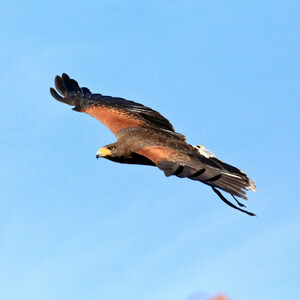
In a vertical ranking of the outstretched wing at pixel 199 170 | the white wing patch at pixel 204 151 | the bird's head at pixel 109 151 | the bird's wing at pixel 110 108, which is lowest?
the outstretched wing at pixel 199 170

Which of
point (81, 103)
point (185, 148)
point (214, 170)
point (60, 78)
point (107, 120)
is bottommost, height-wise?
point (214, 170)

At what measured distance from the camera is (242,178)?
9430mm

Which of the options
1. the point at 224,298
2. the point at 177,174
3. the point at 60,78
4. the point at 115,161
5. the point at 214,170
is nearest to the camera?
the point at 224,298

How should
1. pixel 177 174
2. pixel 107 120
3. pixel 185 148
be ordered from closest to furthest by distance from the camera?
pixel 177 174, pixel 185 148, pixel 107 120

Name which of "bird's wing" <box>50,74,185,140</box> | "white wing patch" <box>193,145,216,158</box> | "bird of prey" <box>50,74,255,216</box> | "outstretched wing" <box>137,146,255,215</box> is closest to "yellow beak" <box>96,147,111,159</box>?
"bird of prey" <box>50,74,255,216</box>

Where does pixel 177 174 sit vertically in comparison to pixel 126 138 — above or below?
below

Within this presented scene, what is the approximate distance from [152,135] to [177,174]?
2812 mm

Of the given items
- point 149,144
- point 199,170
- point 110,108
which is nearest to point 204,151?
point 149,144

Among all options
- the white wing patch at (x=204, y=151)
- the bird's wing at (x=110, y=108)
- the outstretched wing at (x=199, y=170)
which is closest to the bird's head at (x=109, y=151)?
the bird's wing at (x=110, y=108)

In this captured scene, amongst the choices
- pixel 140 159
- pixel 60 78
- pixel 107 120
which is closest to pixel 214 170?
pixel 140 159

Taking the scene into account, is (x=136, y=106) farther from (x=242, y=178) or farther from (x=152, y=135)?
(x=242, y=178)

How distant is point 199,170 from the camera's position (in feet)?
26.1

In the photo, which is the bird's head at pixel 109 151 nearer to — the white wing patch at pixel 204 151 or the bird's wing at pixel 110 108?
the bird's wing at pixel 110 108

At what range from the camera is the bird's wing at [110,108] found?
39.0 feet
